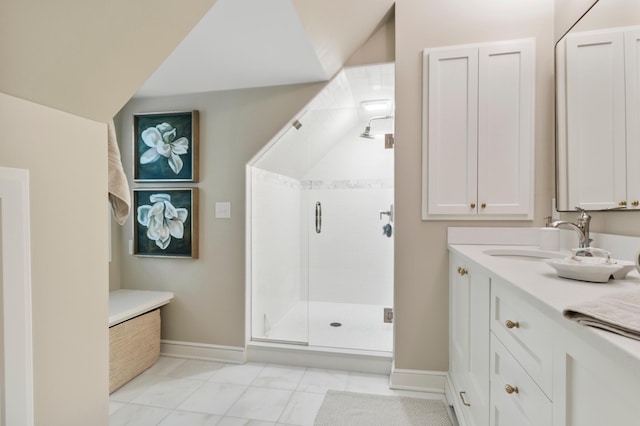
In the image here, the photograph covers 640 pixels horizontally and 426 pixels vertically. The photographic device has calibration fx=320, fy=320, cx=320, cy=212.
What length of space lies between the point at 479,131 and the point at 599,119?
0.57 metres

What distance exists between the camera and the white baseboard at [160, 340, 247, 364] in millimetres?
2457

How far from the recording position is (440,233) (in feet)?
6.73

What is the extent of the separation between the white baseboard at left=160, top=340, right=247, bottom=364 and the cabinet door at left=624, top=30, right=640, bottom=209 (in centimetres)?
247

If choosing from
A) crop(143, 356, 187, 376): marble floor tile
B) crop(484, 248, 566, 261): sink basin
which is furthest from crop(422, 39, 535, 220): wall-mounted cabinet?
crop(143, 356, 187, 376): marble floor tile

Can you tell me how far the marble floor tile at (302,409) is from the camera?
176cm

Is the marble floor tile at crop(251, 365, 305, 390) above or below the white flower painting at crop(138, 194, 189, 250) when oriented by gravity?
below

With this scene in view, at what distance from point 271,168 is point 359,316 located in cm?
170

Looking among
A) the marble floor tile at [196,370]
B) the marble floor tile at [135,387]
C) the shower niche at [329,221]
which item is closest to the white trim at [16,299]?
the marble floor tile at [135,387]

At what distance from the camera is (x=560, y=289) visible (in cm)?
86

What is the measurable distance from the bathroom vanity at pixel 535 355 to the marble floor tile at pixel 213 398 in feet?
4.29

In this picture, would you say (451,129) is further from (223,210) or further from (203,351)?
(203,351)

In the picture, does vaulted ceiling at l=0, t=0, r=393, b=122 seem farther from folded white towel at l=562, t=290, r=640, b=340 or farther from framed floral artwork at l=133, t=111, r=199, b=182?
folded white towel at l=562, t=290, r=640, b=340

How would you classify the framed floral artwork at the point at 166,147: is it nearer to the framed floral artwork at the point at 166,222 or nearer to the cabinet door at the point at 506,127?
the framed floral artwork at the point at 166,222

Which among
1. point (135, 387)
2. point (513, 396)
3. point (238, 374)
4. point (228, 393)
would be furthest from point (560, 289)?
point (135, 387)
